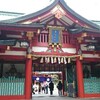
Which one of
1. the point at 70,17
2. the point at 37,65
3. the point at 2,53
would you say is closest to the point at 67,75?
the point at 37,65

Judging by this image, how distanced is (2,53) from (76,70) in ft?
16.3

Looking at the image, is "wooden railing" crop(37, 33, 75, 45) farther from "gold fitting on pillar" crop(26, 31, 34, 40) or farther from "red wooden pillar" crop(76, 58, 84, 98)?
"red wooden pillar" crop(76, 58, 84, 98)

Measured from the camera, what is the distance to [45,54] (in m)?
12.9

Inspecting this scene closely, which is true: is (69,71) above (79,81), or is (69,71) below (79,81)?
above

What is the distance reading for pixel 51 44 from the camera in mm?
13148

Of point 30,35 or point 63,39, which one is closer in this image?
point 30,35

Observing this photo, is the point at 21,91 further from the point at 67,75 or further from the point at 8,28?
the point at 67,75

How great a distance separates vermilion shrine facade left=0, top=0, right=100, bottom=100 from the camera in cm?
1189

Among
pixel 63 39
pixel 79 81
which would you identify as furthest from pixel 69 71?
pixel 63 39

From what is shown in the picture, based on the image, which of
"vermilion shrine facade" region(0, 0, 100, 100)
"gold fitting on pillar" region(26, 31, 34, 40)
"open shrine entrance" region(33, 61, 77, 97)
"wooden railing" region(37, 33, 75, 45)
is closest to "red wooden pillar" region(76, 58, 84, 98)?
"vermilion shrine facade" region(0, 0, 100, 100)

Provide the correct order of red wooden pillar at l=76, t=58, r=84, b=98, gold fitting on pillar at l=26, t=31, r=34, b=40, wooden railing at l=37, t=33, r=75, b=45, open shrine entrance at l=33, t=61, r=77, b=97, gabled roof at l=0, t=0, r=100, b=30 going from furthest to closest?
open shrine entrance at l=33, t=61, r=77, b=97 < wooden railing at l=37, t=33, r=75, b=45 < red wooden pillar at l=76, t=58, r=84, b=98 < gabled roof at l=0, t=0, r=100, b=30 < gold fitting on pillar at l=26, t=31, r=34, b=40

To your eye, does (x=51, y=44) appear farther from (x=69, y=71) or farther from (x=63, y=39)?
(x=69, y=71)

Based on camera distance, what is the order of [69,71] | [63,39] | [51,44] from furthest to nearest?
[69,71] → [63,39] → [51,44]

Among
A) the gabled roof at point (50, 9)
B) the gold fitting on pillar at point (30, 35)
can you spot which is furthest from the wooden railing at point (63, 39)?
the gabled roof at point (50, 9)
